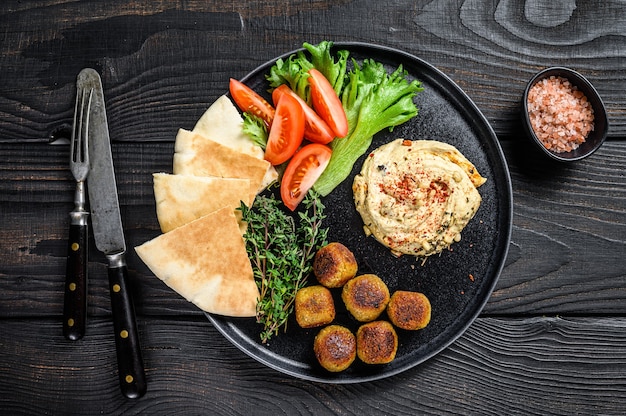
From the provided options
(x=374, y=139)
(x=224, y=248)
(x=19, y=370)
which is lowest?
(x=19, y=370)

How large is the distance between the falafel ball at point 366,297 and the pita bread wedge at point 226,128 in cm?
85

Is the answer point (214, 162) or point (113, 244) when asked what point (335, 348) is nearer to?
point (214, 162)

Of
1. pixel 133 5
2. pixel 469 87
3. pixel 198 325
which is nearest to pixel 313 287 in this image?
pixel 198 325

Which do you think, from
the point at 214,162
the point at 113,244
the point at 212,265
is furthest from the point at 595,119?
the point at 113,244

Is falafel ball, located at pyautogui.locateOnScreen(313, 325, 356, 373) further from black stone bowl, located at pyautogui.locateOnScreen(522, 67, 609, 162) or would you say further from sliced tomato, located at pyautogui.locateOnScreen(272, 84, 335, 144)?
black stone bowl, located at pyautogui.locateOnScreen(522, 67, 609, 162)

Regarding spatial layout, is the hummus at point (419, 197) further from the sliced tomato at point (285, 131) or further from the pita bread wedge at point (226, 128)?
the pita bread wedge at point (226, 128)

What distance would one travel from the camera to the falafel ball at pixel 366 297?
2.89m

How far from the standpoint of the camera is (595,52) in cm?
326


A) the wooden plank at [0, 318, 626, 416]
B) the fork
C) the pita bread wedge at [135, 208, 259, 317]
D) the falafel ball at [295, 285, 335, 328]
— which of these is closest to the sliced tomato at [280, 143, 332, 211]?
the pita bread wedge at [135, 208, 259, 317]

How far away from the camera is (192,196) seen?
2980 millimetres

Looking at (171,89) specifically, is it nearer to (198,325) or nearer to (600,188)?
(198,325)

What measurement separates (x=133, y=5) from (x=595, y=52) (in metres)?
2.70

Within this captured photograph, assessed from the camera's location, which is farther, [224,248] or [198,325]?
[198,325]

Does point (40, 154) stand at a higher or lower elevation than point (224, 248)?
lower
